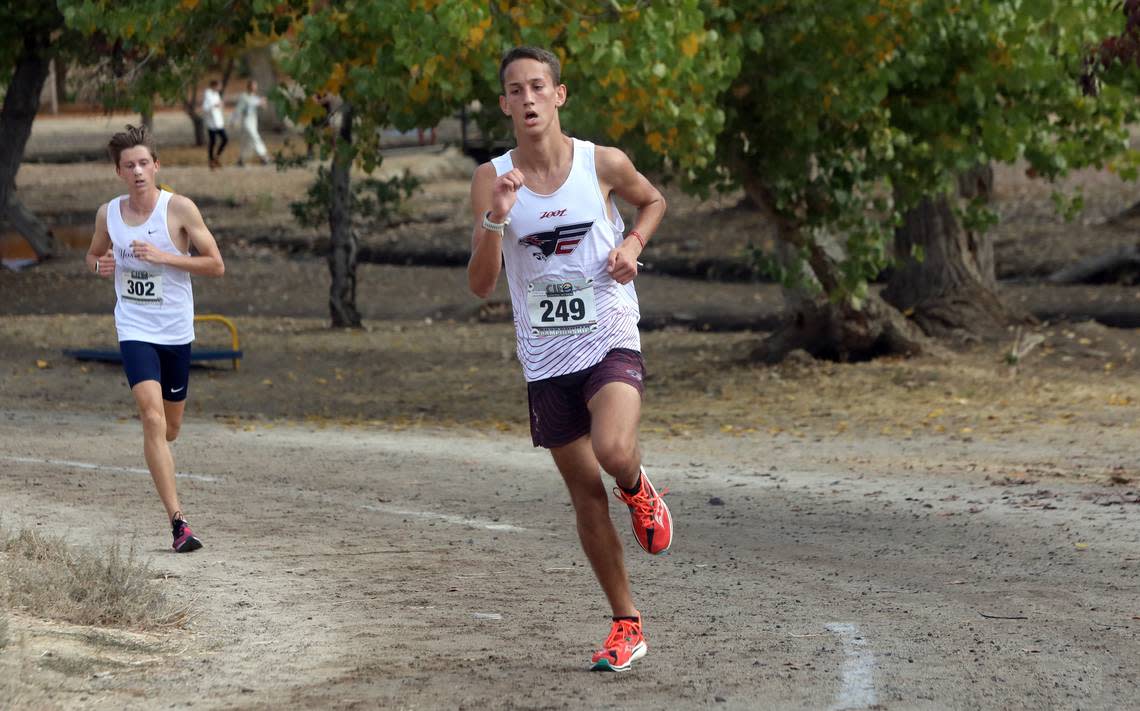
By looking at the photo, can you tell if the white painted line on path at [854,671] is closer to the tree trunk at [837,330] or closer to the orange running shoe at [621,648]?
the orange running shoe at [621,648]

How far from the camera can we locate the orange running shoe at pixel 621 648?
18.8 ft

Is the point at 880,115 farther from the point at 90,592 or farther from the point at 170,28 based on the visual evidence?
the point at 90,592

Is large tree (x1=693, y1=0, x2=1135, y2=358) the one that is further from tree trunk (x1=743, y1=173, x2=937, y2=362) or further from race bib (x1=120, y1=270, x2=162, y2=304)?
race bib (x1=120, y1=270, x2=162, y2=304)

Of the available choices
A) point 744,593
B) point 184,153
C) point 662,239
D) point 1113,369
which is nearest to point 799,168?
point 1113,369

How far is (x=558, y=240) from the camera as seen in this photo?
5598 millimetres

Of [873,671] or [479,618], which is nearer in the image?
[873,671]

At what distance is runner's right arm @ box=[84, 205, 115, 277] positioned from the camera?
26.3 feet

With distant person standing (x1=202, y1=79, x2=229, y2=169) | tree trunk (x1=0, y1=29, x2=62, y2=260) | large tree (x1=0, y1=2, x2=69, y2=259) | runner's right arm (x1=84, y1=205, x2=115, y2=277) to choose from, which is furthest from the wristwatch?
distant person standing (x1=202, y1=79, x2=229, y2=169)

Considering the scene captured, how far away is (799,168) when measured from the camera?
566 inches

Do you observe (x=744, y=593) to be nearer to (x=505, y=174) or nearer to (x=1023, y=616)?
(x=1023, y=616)

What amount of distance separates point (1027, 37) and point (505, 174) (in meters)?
8.03

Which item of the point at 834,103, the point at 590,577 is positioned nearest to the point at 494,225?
the point at 590,577

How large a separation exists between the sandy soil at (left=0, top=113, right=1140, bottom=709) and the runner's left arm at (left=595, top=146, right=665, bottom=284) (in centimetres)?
135

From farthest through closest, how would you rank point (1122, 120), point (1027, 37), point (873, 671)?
1. point (1122, 120)
2. point (1027, 37)
3. point (873, 671)
